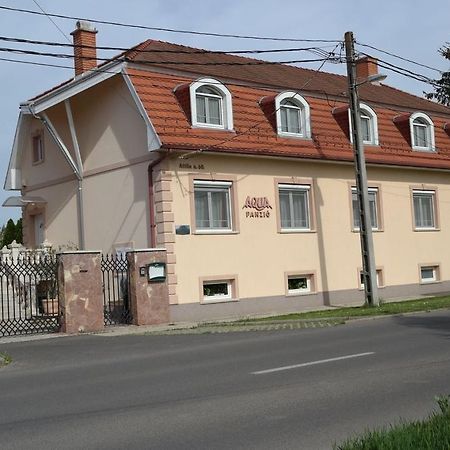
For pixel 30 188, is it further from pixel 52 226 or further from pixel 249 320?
pixel 249 320

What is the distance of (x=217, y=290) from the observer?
21219 millimetres

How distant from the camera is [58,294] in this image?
1845 centimetres

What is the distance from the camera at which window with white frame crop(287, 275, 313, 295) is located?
23.0 m

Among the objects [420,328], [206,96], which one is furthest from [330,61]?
[420,328]

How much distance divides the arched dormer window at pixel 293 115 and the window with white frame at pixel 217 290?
500cm

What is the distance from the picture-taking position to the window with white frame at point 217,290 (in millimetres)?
20891

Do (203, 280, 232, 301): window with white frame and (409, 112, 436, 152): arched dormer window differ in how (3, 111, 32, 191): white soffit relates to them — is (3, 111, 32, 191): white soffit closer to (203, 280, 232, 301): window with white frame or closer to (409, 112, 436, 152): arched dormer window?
(203, 280, 232, 301): window with white frame

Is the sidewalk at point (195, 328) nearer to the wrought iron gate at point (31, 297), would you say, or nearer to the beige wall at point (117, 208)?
the wrought iron gate at point (31, 297)

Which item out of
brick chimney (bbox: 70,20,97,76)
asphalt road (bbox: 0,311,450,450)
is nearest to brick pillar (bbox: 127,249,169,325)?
asphalt road (bbox: 0,311,450,450)

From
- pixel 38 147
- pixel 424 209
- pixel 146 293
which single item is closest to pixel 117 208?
pixel 146 293

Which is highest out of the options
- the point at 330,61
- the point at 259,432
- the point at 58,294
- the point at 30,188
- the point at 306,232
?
the point at 330,61

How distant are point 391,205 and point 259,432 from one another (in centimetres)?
2021

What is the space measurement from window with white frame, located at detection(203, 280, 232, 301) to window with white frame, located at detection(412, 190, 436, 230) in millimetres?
8891

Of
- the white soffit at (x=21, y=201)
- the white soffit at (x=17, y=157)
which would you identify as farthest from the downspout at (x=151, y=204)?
the white soffit at (x=17, y=157)
